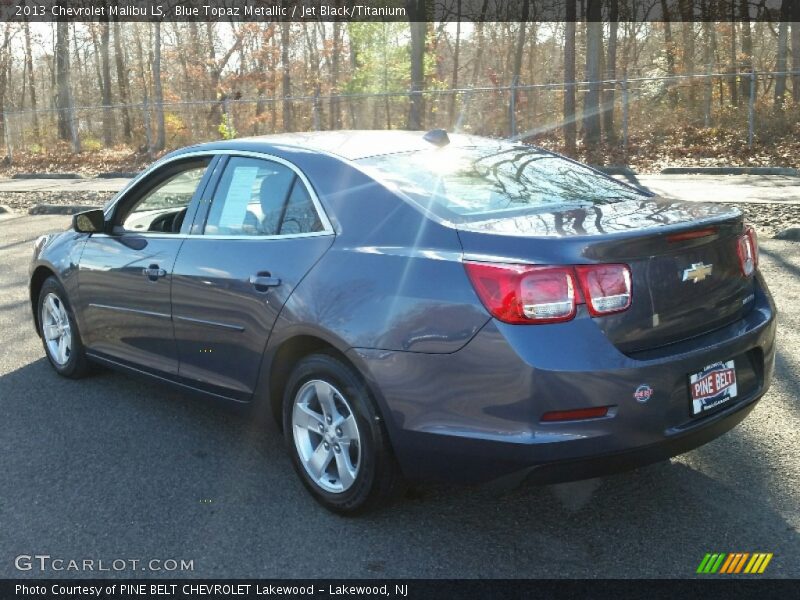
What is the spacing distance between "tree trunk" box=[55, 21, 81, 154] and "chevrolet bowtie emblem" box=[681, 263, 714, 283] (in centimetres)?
3034

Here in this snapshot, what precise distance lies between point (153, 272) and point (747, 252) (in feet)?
9.76

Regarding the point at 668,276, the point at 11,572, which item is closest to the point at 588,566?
the point at 668,276

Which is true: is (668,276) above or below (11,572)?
above

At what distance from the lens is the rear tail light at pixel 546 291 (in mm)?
2967

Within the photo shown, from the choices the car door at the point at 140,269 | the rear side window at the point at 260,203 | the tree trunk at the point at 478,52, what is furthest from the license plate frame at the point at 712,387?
the tree trunk at the point at 478,52

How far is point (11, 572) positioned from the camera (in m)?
3.26

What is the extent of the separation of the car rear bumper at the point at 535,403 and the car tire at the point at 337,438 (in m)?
0.11

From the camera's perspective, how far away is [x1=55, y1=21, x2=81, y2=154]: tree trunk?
3067 centimetres

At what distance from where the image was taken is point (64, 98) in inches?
1284

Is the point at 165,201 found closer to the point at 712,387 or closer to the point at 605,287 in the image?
the point at 605,287

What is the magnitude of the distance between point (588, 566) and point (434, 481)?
65 centimetres

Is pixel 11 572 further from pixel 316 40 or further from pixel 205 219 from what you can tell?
pixel 316 40

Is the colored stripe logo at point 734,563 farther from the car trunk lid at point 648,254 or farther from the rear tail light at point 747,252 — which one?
the rear tail light at point 747,252
